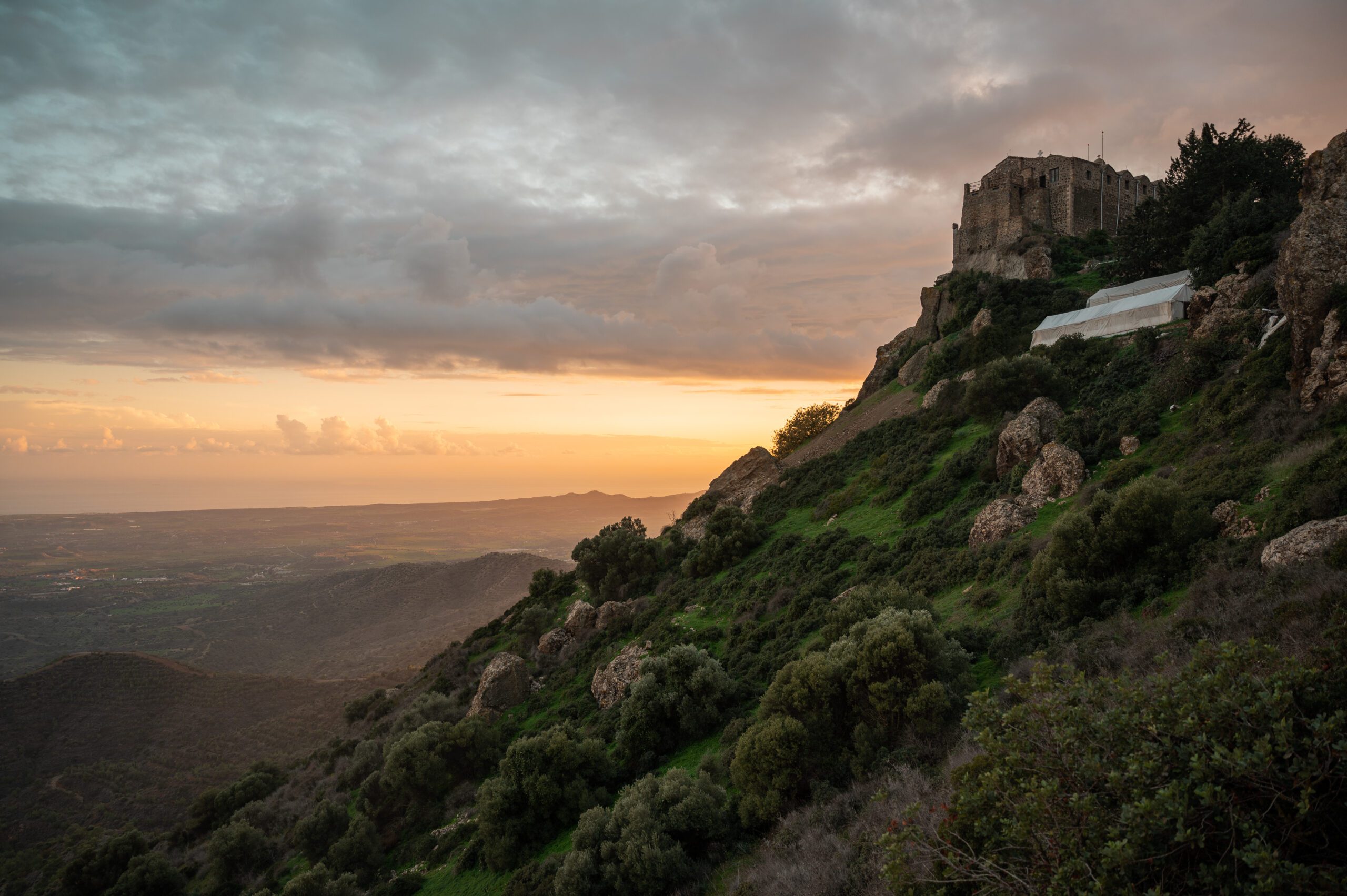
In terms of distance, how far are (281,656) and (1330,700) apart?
271ft

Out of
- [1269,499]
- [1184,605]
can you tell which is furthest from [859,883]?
[1269,499]

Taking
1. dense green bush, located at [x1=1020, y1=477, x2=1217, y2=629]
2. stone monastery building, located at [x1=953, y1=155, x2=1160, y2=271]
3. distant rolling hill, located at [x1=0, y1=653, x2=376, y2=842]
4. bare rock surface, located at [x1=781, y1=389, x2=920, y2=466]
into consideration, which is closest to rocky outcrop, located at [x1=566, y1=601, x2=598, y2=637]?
distant rolling hill, located at [x1=0, y1=653, x2=376, y2=842]

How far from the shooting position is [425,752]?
19922 millimetres

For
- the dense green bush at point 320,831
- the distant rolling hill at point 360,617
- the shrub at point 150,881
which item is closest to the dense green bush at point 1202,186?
the dense green bush at point 320,831

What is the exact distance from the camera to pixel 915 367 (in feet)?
138

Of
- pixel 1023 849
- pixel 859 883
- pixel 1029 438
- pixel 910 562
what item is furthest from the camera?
pixel 1029 438

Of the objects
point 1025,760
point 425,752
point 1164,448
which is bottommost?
point 425,752

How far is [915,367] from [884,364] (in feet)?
25.6

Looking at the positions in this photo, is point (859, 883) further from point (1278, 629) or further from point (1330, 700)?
point (1278, 629)

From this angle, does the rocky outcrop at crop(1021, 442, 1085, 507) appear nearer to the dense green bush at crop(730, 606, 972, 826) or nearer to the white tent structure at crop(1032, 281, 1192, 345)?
the dense green bush at crop(730, 606, 972, 826)

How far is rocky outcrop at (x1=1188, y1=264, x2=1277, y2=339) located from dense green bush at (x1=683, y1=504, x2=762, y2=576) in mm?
18836

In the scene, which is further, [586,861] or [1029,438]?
[1029,438]

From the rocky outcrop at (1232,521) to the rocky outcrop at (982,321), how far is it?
27657 millimetres

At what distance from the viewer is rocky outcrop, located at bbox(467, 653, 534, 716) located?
25109mm
